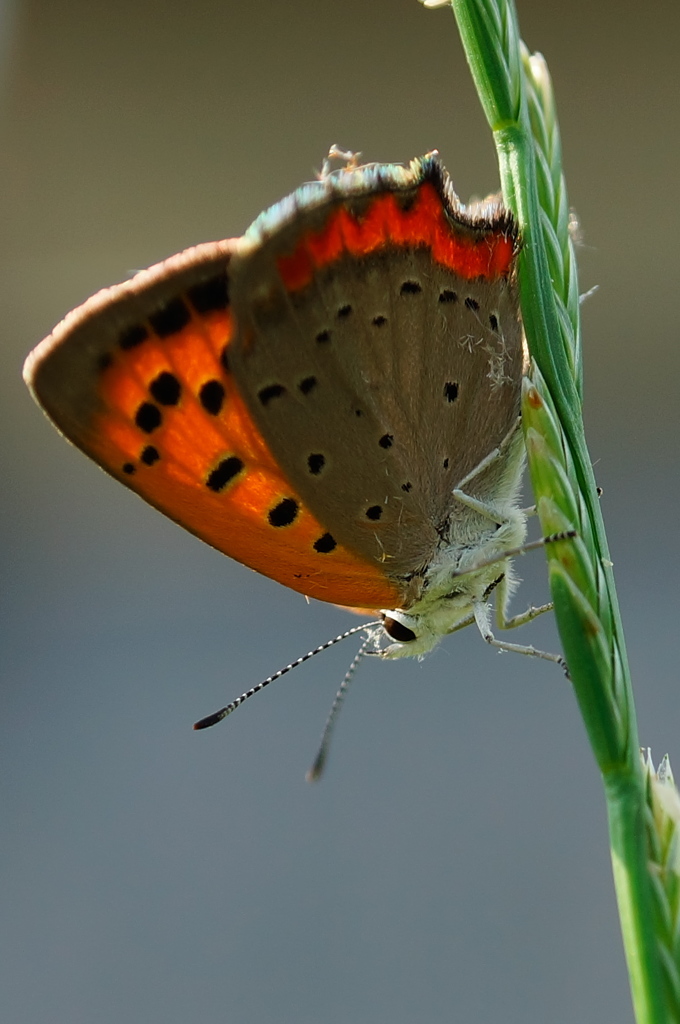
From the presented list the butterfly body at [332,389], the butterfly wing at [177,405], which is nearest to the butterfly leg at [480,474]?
the butterfly body at [332,389]

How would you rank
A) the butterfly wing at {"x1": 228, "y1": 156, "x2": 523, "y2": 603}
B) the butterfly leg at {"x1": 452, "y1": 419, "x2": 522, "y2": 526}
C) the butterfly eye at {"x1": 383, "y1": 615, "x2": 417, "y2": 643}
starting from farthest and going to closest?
the butterfly eye at {"x1": 383, "y1": 615, "x2": 417, "y2": 643} < the butterfly leg at {"x1": 452, "y1": 419, "x2": 522, "y2": 526} < the butterfly wing at {"x1": 228, "y1": 156, "x2": 523, "y2": 603}

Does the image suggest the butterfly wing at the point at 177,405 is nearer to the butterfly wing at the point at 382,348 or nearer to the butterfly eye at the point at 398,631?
the butterfly wing at the point at 382,348

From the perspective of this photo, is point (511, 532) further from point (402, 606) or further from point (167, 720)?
point (167, 720)

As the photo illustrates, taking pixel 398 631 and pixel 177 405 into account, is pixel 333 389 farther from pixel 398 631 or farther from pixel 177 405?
pixel 398 631

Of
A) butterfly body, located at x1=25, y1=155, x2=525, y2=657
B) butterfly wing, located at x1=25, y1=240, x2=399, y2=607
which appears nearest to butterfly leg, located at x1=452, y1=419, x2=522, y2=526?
butterfly body, located at x1=25, y1=155, x2=525, y2=657

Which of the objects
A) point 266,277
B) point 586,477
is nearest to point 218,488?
point 266,277

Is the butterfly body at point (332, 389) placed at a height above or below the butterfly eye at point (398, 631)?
above

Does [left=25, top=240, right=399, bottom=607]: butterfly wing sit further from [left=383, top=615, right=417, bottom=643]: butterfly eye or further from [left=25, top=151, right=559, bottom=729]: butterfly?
[left=383, top=615, right=417, bottom=643]: butterfly eye

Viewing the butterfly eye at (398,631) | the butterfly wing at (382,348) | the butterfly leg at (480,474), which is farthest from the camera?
the butterfly eye at (398,631)
